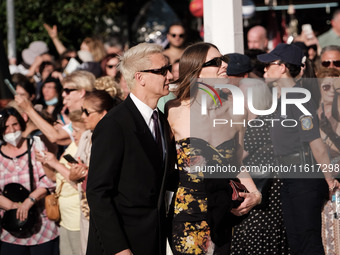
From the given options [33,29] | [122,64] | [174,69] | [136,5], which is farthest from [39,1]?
[122,64]

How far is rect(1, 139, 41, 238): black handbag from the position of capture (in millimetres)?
6684

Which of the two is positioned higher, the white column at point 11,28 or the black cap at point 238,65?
the black cap at point 238,65

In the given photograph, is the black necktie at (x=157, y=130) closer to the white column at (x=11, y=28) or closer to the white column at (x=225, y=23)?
the white column at (x=225, y=23)

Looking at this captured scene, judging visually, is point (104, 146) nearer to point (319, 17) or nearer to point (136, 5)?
point (319, 17)

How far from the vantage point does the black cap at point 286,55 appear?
21.3 feet

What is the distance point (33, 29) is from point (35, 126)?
884cm

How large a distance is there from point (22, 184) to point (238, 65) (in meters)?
2.44

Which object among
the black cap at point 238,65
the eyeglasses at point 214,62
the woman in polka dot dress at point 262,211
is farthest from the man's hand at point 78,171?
the eyeglasses at point 214,62

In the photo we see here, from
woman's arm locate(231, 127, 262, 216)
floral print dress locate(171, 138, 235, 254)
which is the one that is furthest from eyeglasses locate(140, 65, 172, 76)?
woman's arm locate(231, 127, 262, 216)

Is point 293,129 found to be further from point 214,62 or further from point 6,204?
point 6,204

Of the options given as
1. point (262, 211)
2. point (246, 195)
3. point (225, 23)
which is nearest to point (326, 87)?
point (225, 23)

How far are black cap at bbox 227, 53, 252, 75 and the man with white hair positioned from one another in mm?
2186

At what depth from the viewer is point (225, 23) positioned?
6.61 m

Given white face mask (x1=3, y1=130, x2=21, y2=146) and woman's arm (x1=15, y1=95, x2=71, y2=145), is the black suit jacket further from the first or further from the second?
woman's arm (x1=15, y1=95, x2=71, y2=145)
